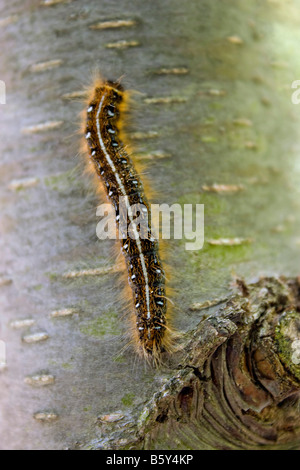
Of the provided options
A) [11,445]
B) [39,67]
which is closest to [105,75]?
[39,67]

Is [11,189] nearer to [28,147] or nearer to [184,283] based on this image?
[28,147]

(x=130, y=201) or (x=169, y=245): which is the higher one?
(x=130, y=201)

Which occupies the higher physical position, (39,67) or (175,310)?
(39,67)

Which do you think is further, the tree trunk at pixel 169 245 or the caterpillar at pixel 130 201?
the caterpillar at pixel 130 201

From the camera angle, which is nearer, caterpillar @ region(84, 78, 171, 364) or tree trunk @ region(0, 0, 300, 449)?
tree trunk @ region(0, 0, 300, 449)

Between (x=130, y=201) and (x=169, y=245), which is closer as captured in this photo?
(x=169, y=245)
